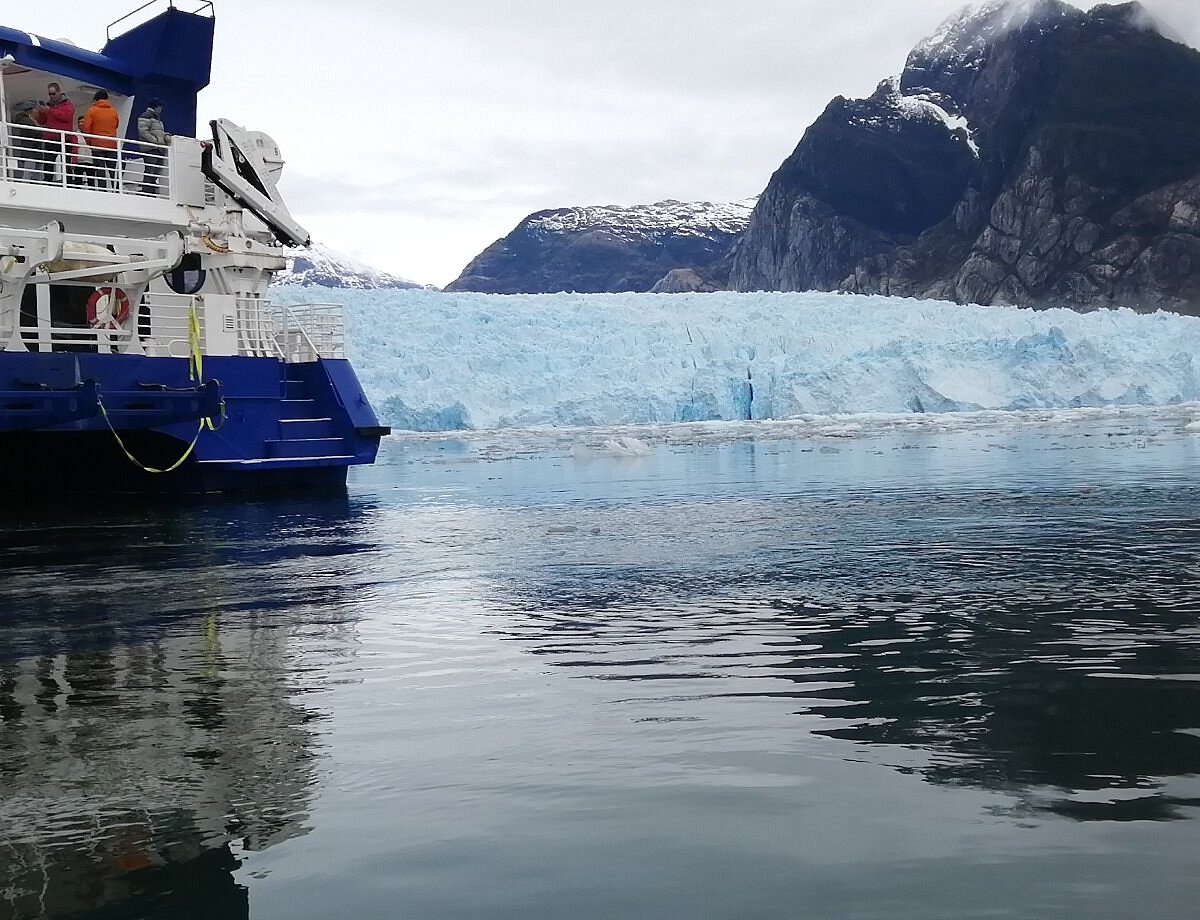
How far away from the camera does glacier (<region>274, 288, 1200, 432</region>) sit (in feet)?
94.6

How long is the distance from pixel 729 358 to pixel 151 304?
1905cm

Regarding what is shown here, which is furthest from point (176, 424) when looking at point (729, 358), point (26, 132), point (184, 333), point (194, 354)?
point (729, 358)

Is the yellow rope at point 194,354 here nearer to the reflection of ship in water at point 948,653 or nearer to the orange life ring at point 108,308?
the orange life ring at point 108,308

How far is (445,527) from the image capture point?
11.0 m

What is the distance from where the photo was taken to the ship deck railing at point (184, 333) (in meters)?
13.1

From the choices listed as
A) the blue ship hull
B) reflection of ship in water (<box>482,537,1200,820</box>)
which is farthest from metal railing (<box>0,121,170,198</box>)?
reflection of ship in water (<box>482,537,1200,820</box>)

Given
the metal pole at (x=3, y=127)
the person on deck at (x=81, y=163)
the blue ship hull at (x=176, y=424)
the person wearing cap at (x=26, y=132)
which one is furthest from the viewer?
the person wearing cap at (x=26, y=132)

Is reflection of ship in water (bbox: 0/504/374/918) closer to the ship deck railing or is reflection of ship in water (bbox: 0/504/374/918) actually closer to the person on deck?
the ship deck railing

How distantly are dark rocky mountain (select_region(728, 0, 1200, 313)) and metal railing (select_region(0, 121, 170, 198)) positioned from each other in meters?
76.3

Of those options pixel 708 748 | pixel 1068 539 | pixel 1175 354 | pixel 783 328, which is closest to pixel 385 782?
pixel 708 748

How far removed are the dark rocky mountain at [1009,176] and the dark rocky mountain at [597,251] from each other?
160ft

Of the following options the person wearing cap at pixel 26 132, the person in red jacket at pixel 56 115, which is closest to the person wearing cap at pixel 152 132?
the person in red jacket at pixel 56 115

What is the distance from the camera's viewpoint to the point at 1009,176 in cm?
9831

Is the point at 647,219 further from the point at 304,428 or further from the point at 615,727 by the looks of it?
the point at 615,727
